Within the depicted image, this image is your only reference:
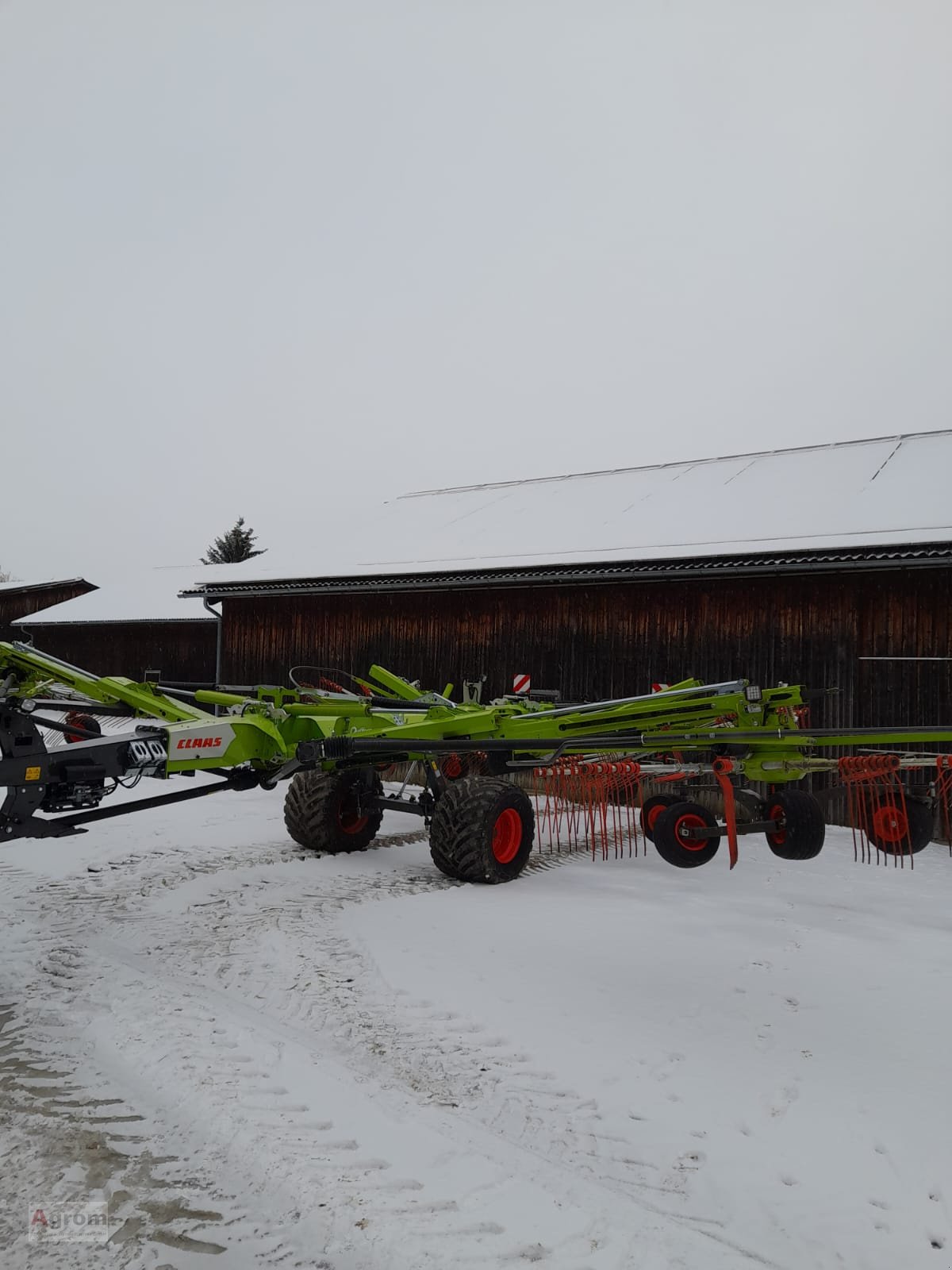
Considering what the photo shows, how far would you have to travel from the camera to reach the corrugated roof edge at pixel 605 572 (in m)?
10.1

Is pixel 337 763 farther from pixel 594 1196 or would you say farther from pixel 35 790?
pixel 594 1196

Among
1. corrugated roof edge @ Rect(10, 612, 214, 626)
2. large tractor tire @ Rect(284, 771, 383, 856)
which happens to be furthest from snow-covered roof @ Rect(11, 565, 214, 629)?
large tractor tire @ Rect(284, 771, 383, 856)

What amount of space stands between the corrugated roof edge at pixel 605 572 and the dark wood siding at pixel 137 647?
9187 mm

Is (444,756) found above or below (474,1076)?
above

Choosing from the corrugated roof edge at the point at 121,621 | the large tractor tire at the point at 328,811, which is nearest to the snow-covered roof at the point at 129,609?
the corrugated roof edge at the point at 121,621

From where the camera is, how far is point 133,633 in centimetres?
2658

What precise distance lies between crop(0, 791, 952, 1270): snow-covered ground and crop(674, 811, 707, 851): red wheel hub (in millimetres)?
579

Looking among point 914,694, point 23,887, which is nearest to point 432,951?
point 23,887

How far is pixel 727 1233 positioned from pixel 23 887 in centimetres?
601

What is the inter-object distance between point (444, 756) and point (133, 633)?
20.6 metres

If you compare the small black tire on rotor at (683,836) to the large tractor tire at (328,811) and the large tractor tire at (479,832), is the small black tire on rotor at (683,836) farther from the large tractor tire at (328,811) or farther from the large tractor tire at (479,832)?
the large tractor tire at (328,811)

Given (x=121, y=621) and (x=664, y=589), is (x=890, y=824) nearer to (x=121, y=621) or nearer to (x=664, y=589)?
(x=664, y=589)

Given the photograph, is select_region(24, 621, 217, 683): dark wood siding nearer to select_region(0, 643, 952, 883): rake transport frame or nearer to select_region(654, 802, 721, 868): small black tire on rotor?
select_region(0, 643, 952, 883): rake transport frame

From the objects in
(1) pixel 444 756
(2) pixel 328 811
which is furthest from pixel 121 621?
(1) pixel 444 756
